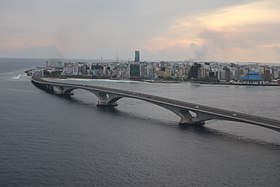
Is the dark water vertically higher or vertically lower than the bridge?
lower

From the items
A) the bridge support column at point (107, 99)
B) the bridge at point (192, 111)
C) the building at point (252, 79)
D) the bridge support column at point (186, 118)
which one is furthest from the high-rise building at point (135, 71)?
the bridge support column at point (186, 118)

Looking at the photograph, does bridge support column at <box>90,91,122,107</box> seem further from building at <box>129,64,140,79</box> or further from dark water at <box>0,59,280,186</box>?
building at <box>129,64,140,79</box>

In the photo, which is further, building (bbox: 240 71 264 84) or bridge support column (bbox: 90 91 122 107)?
building (bbox: 240 71 264 84)

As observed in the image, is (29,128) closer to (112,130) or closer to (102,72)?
(112,130)

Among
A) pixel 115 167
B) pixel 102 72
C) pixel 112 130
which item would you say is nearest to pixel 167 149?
pixel 115 167

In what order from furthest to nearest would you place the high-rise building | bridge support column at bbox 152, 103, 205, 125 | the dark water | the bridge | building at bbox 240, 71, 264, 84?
the high-rise building
building at bbox 240, 71, 264, 84
bridge support column at bbox 152, 103, 205, 125
the bridge
the dark water

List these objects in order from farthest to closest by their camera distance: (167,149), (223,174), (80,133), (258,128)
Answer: (258,128) < (80,133) < (167,149) < (223,174)

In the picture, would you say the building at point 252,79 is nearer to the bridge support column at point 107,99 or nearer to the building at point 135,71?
the building at point 135,71

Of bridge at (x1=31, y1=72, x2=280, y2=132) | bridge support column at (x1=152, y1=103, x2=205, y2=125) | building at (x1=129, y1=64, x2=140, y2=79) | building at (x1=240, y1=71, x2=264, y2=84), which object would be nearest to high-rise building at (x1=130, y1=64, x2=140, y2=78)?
building at (x1=129, y1=64, x2=140, y2=79)
